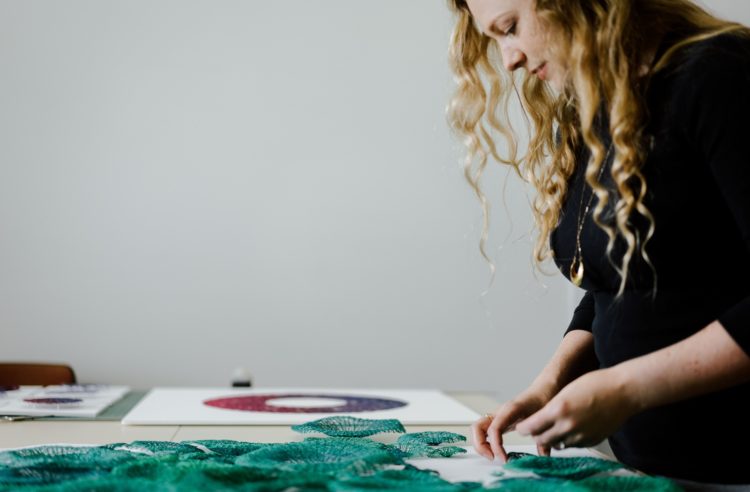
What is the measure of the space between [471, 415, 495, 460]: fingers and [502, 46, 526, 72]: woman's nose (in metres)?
0.48

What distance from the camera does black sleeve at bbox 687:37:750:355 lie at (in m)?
0.91

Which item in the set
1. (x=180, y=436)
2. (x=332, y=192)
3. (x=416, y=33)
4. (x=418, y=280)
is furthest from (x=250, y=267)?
(x=180, y=436)

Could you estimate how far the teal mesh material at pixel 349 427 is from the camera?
129cm

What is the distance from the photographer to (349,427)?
133cm

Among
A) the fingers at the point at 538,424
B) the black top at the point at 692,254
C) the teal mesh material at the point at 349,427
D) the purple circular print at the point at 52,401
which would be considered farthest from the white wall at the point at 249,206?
the fingers at the point at 538,424

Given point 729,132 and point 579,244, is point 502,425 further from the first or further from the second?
point 729,132

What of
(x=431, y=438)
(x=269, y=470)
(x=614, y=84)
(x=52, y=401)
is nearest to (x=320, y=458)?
(x=269, y=470)

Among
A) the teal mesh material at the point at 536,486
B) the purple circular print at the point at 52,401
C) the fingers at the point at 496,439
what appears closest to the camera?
the teal mesh material at the point at 536,486

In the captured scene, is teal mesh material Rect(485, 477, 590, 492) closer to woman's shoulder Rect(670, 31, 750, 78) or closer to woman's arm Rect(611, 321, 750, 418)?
woman's arm Rect(611, 321, 750, 418)

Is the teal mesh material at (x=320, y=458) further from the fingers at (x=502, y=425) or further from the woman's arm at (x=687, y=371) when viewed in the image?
the woman's arm at (x=687, y=371)

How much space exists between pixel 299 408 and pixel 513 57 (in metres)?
0.80

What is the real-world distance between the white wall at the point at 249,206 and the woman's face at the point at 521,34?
7.62 ft

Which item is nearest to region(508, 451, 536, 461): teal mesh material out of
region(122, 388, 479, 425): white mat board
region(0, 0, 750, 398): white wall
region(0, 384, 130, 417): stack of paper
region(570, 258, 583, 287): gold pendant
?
region(570, 258, 583, 287): gold pendant

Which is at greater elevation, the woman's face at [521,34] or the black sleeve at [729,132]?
the woman's face at [521,34]
